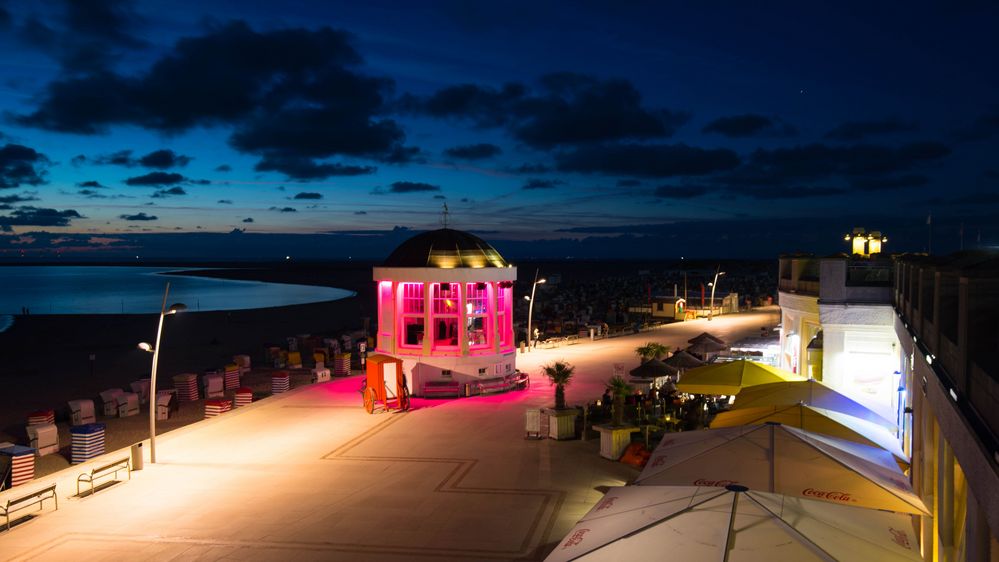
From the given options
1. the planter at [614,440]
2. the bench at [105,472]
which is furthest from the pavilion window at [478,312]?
the bench at [105,472]

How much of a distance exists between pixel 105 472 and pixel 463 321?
1368 cm

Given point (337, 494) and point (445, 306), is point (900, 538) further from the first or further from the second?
point (445, 306)

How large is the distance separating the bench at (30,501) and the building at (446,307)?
44.2 feet

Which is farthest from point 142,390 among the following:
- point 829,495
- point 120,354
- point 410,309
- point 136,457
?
point 829,495

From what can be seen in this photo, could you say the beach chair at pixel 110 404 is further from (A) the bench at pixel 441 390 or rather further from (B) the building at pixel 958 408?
(B) the building at pixel 958 408

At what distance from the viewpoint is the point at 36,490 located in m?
14.1

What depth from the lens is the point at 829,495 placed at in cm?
859

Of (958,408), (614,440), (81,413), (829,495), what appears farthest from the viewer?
(81,413)

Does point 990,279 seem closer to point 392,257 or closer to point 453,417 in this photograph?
point 453,417

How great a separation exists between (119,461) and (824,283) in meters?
17.4

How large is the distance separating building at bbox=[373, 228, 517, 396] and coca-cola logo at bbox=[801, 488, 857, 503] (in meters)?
18.7

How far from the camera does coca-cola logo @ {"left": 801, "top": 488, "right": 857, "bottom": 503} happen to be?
28.1 ft

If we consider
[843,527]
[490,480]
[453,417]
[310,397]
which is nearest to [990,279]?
[843,527]

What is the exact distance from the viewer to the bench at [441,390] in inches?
1021
